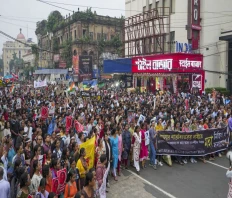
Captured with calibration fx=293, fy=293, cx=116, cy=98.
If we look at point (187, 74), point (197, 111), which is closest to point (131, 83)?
point (187, 74)

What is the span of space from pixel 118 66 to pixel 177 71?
10643 millimetres

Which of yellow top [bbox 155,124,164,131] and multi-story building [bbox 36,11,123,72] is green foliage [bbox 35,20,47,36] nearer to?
multi-story building [bbox 36,11,123,72]

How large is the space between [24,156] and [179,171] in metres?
4.92

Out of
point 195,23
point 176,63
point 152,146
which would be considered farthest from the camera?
point 195,23

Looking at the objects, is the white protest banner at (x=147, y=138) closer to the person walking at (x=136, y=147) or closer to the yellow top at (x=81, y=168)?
the person walking at (x=136, y=147)

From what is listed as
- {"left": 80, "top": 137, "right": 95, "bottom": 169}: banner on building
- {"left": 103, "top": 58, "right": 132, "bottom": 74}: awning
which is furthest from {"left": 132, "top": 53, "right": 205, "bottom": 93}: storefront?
{"left": 80, "top": 137, "right": 95, "bottom": 169}: banner on building

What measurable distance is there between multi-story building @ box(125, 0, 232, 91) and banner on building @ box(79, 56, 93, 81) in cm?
2047

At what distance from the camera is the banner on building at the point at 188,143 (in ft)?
31.9

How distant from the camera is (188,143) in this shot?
9.98m

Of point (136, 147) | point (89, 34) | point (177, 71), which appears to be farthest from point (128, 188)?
point (89, 34)

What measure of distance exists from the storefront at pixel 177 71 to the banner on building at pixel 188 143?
15.1m

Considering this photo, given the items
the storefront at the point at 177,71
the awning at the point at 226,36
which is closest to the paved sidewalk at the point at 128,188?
the storefront at the point at 177,71

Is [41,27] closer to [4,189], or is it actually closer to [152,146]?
[152,146]

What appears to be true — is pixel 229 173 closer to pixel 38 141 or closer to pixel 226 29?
pixel 38 141
